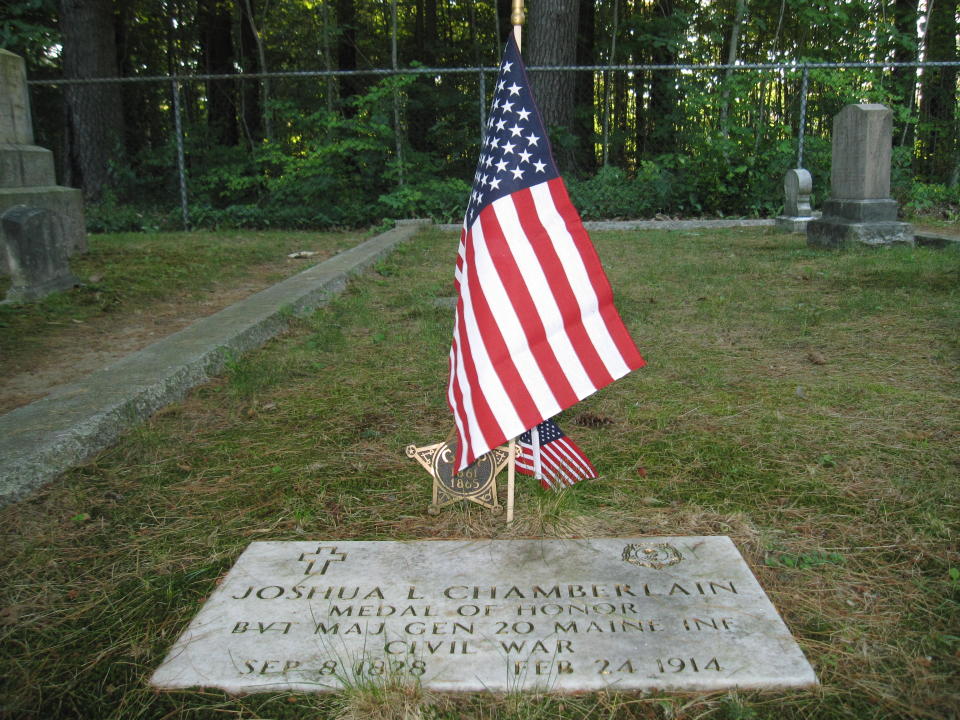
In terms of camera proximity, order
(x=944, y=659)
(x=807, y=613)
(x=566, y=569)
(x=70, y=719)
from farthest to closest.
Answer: (x=566, y=569) < (x=807, y=613) < (x=944, y=659) < (x=70, y=719)

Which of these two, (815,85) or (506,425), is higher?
(815,85)

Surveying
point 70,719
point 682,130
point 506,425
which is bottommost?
point 70,719

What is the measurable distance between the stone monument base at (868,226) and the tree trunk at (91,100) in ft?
37.7

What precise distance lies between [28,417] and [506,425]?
2133 mm

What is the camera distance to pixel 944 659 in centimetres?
187

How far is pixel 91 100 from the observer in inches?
520

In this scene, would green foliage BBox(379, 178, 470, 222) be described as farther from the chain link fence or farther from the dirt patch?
the dirt patch

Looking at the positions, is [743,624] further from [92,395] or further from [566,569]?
[92,395]

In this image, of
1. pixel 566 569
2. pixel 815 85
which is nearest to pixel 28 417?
pixel 566 569

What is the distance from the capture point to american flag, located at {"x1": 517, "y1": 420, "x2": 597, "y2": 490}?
113 inches

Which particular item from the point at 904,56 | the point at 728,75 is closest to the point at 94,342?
the point at 728,75

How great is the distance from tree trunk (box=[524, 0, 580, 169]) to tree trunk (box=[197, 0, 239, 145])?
7324 mm

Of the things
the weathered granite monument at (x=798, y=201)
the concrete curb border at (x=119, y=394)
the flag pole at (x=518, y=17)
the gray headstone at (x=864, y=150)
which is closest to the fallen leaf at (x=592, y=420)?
the flag pole at (x=518, y=17)

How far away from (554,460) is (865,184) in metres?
Result: 8.19
